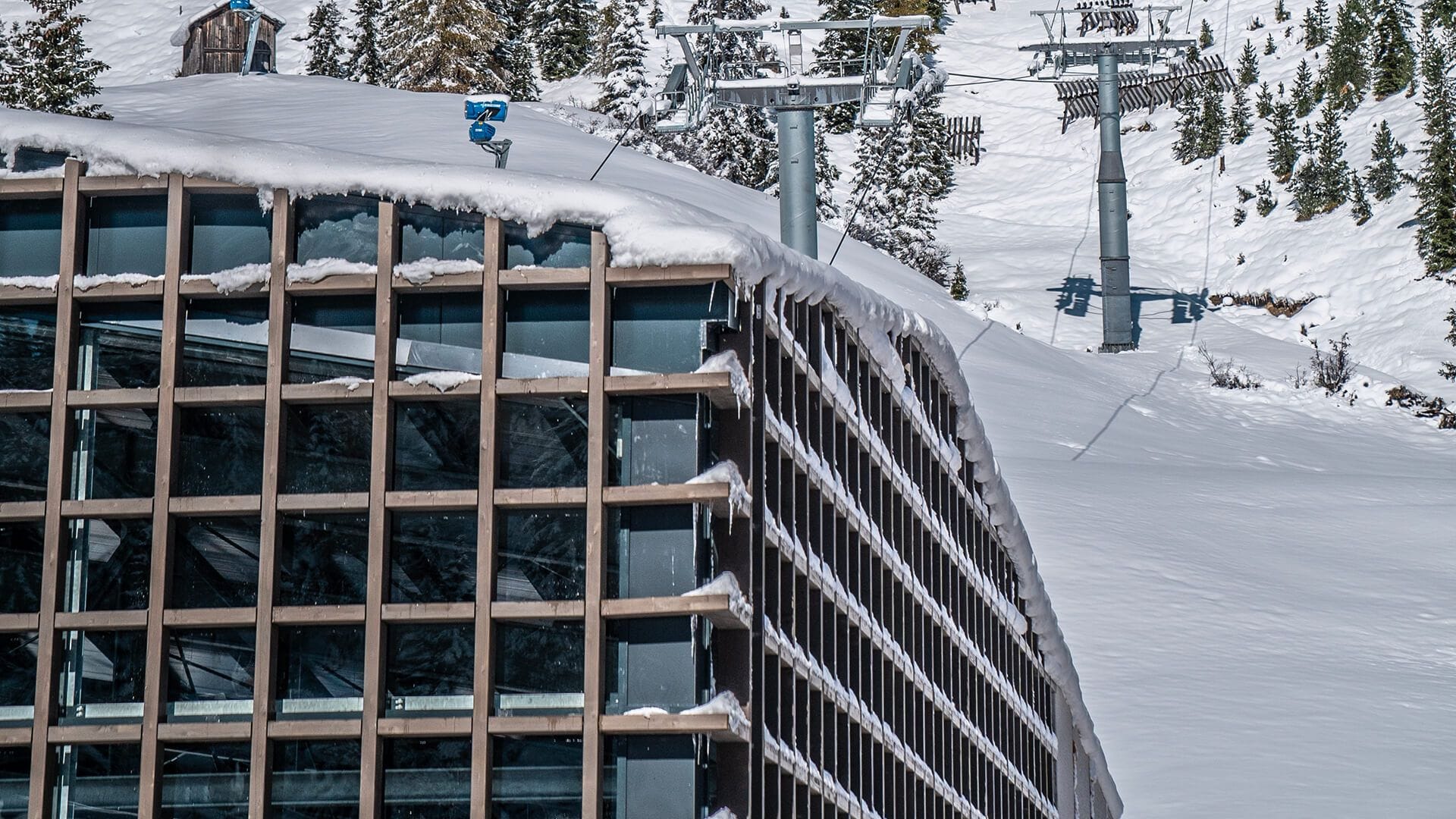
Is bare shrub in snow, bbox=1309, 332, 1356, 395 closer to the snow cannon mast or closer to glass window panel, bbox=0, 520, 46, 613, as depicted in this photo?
the snow cannon mast

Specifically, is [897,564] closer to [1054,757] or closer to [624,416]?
[624,416]

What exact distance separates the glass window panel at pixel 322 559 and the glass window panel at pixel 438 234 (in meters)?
1.11

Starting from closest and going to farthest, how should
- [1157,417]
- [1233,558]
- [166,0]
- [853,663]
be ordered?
[853,663] → [1233,558] → [1157,417] → [166,0]

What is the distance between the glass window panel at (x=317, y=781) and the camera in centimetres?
780

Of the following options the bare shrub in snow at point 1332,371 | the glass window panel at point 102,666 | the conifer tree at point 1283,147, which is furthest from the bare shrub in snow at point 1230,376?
the glass window panel at point 102,666

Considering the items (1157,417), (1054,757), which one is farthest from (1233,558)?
(1157,417)

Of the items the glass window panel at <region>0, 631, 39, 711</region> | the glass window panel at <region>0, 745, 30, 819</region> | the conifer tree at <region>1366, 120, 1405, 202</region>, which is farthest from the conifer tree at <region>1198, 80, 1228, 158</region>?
the glass window panel at <region>0, 745, 30, 819</region>

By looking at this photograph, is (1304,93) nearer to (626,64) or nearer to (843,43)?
(843,43)

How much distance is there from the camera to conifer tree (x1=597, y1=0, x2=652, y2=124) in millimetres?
59781

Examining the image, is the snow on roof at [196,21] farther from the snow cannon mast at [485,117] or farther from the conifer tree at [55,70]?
the snow cannon mast at [485,117]

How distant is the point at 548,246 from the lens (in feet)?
26.1

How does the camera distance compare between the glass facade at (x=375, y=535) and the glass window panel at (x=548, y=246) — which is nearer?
the glass facade at (x=375, y=535)

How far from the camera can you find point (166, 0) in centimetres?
8481

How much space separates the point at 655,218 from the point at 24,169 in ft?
8.98
